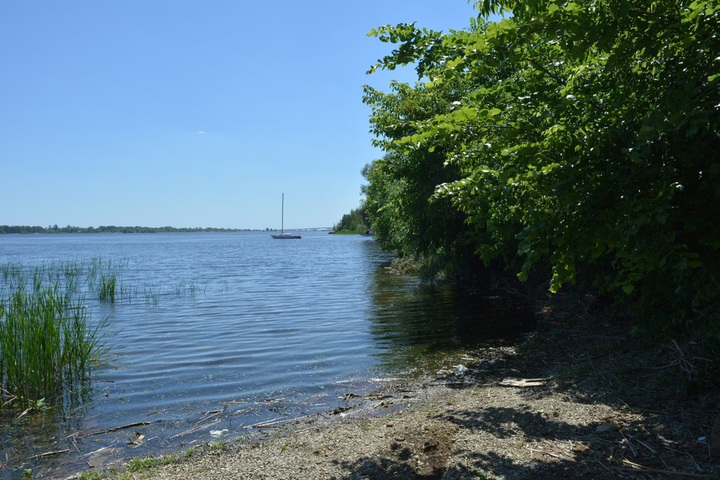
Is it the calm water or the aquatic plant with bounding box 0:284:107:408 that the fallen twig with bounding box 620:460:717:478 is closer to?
the calm water

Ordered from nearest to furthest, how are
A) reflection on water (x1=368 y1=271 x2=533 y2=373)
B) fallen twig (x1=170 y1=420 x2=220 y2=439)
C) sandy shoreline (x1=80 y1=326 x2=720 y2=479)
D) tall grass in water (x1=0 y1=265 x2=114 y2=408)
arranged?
sandy shoreline (x1=80 y1=326 x2=720 y2=479) < fallen twig (x1=170 y1=420 x2=220 y2=439) < tall grass in water (x1=0 y1=265 x2=114 y2=408) < reflection on water (x1=368 y1=271 x2=533 y2=373)

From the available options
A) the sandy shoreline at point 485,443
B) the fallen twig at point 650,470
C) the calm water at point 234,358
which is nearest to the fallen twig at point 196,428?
the calm water at point 234,358

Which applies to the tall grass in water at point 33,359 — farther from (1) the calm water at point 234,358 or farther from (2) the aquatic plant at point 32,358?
(1) the calm water at point 234,358

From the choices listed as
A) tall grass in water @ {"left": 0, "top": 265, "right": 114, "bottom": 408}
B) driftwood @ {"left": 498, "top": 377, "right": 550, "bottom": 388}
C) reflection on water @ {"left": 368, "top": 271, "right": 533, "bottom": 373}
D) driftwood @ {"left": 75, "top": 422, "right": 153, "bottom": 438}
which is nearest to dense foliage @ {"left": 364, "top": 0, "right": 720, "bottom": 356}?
driftwood @ {"left": 498, "top": 377, "right": 550, "bottom": 388}

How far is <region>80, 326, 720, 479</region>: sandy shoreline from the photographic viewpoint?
14.9ft

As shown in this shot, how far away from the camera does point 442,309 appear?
16.5 m

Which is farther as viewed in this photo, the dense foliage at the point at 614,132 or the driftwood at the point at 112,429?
the driftwood at the point at 112,429

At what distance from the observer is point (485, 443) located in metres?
5.21

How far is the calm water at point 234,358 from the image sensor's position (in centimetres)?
670

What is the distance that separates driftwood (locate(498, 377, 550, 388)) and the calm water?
207cm

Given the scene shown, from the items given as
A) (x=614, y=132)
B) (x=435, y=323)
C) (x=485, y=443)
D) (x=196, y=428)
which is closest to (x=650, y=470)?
(x=485, y=443)

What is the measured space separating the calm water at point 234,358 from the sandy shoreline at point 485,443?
987 millimetres

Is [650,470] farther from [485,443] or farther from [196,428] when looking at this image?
[196,428]

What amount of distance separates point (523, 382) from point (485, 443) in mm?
2821
